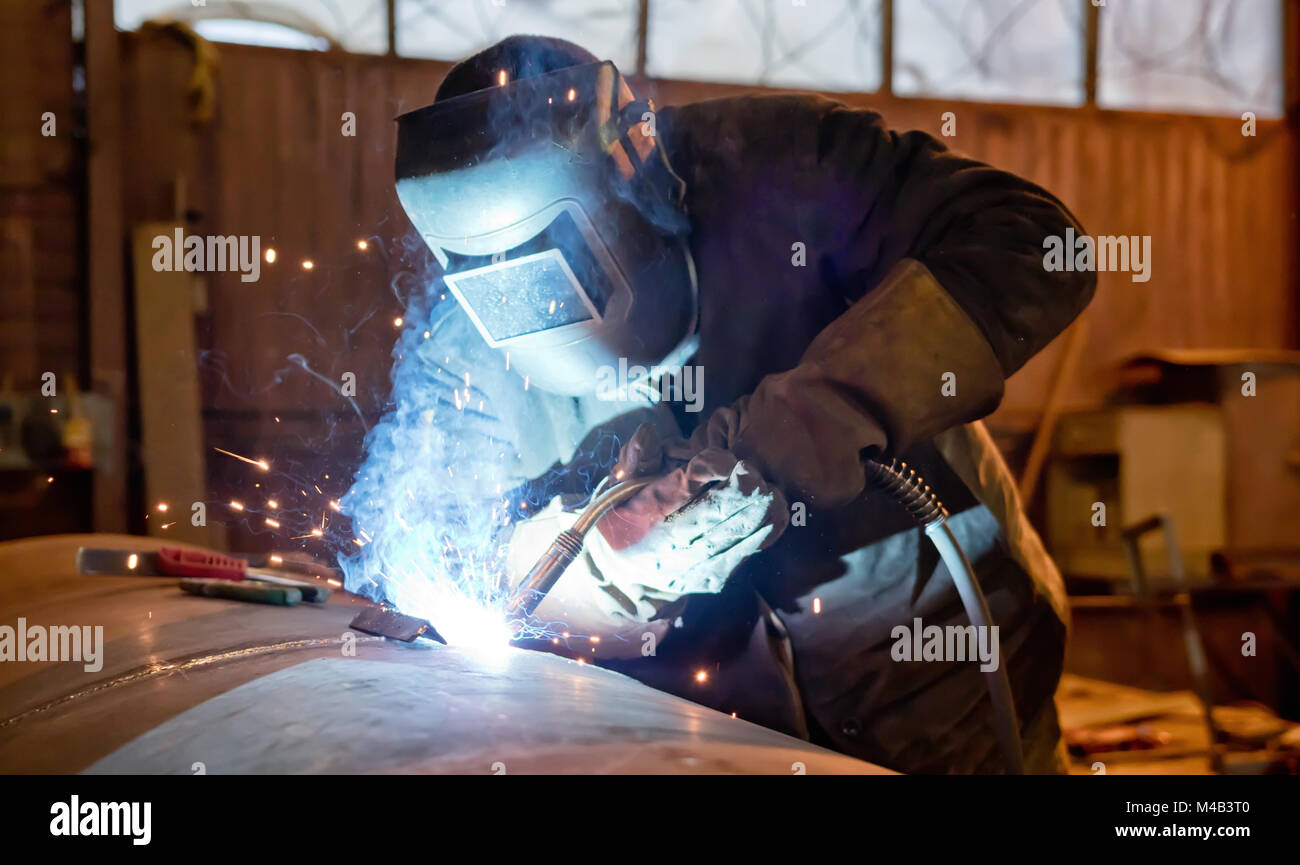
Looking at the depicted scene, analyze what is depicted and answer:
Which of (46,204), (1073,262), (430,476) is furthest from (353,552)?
(46,204)

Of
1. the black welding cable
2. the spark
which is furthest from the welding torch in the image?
the spark

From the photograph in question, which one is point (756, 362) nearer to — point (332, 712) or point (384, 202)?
point (332, 712)

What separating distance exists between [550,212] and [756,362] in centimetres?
51

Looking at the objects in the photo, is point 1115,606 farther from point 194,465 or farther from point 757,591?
point 194,465

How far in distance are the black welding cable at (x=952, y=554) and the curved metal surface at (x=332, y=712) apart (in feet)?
1.43

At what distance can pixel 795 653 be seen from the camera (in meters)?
1.50

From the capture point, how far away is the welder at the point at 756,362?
3.82 feet

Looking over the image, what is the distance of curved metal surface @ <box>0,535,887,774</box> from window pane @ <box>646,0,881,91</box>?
3.78 metres

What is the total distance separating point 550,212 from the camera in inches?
45.8

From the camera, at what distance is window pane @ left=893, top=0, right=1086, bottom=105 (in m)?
4.48
